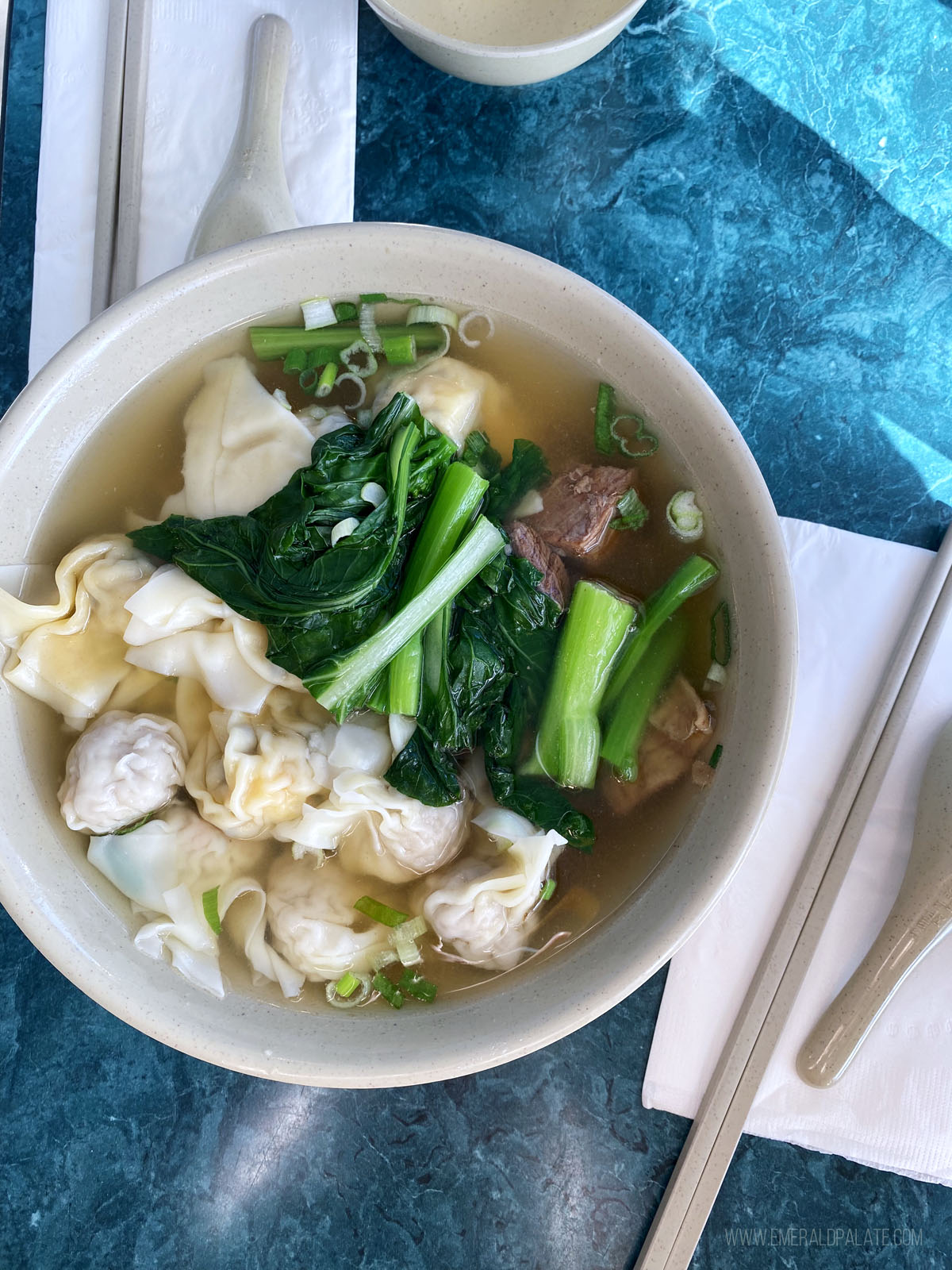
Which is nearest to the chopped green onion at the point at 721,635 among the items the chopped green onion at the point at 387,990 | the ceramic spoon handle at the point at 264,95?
the chopped green onion at the point at 387,990

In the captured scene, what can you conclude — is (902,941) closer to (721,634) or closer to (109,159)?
(721,634)

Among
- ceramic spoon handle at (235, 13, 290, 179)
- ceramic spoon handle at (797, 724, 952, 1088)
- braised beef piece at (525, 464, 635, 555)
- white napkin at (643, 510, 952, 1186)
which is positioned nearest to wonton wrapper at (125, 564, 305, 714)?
braised beef piece at (525, 464, 635, 555)

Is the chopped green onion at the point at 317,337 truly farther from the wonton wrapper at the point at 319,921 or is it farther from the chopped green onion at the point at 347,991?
the chopped green onion at the point at 347,991

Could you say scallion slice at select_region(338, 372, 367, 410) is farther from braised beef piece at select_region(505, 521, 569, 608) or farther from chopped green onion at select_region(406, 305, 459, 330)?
braised beef piece at select_region(505, 521, 569, 608)

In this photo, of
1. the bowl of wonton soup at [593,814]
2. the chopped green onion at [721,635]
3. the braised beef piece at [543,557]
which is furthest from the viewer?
the braised beef piece at [543,557]

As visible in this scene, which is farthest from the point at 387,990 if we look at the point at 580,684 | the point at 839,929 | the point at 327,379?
the point at 327,379

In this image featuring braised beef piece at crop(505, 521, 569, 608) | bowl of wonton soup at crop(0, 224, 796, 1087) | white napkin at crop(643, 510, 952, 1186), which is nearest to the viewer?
bowl of wonton soup at crop(0, 224, 796, 1087)
